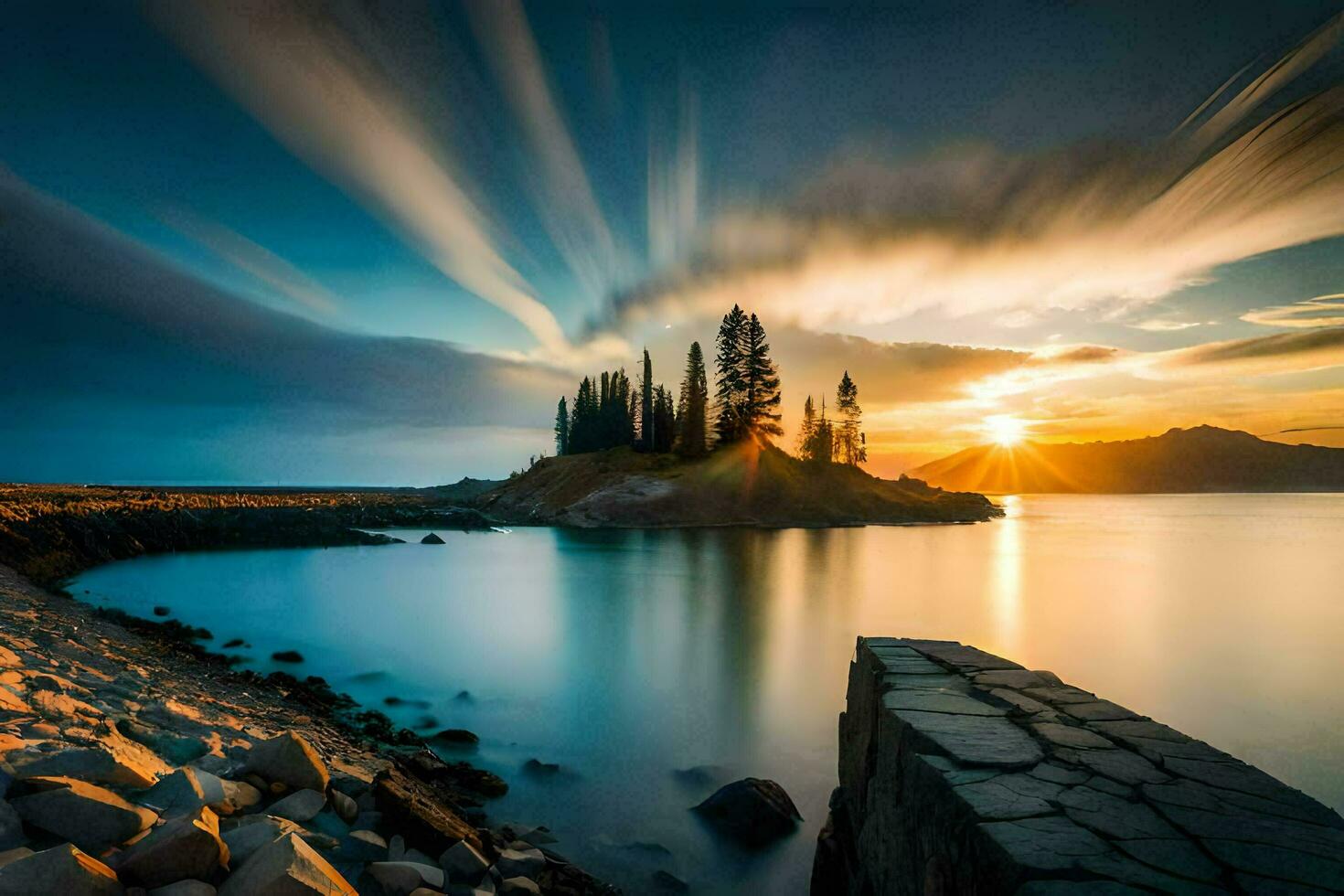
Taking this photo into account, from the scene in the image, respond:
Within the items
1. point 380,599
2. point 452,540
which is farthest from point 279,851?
point 452,540

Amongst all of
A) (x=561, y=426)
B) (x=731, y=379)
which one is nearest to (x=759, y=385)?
(x=731, y=379)

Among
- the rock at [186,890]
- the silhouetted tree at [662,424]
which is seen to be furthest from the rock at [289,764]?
the silhouetted tree at [662,424]

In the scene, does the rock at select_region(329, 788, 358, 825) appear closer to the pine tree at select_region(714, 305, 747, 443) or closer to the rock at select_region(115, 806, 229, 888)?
the rock at select_region(115, 806, 229, 888)

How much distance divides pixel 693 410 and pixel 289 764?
69148 millimetres

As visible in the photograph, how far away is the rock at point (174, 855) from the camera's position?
3.55 m

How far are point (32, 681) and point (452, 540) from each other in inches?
2044

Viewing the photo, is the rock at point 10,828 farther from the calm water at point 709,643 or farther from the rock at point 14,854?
the calm water at point 709,643

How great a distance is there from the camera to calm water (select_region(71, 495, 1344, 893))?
9.59m

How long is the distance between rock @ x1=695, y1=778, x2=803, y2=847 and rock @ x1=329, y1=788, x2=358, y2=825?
4.68 meters

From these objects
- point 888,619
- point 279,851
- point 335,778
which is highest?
point 279,851

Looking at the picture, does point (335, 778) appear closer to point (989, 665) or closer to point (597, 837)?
point (597, 837)

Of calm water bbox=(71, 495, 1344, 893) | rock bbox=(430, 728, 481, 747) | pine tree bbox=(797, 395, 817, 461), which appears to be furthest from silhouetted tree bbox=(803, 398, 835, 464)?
rock bbox=(430, 728, 481, 747)

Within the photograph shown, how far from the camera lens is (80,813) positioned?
12.9 feet

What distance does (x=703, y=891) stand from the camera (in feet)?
22.4
